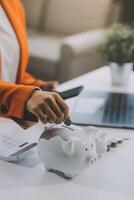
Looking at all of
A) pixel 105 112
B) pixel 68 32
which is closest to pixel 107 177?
pixel 105 112

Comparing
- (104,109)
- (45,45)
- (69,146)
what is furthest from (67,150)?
(45,45)

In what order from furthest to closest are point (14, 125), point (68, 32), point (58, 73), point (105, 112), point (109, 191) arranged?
point (68, 32)
point (58, 73)
point (105, 112)
point (14, 125)
point (109, 191)

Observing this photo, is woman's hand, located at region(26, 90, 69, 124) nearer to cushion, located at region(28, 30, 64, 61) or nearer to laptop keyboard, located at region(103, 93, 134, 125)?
laptop keyboard, located at region(103, 93, 134, 125)

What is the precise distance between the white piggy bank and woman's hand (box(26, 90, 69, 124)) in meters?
0.03

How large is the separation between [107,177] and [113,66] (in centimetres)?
63

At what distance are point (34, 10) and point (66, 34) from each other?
359 millimetres

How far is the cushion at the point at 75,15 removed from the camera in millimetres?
3238

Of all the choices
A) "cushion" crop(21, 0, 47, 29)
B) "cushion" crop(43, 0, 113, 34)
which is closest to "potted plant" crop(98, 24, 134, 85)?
"cushion" crop(43, 0, 113, 34)

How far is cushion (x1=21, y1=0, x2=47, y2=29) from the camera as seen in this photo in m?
3.50

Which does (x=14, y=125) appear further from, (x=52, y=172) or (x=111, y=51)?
(x=111, y=51)

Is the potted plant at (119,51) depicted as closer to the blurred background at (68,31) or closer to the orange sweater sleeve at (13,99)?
the orange sweater sleeve at (13,99)

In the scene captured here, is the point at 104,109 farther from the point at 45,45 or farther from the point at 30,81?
the point at 45,45

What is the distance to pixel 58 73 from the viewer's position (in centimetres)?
288

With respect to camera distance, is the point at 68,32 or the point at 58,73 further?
the point at 68,32
